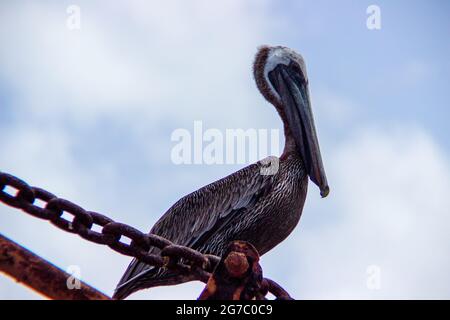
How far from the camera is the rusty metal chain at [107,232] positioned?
8.17 ft

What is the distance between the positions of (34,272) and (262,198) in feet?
12.7

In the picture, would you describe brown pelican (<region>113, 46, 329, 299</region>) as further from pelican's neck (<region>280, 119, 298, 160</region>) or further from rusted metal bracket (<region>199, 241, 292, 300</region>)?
rusted metal bracket (<region>199, 241, 292, 300</region>)

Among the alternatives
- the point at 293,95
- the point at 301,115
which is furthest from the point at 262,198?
the point at 293,95

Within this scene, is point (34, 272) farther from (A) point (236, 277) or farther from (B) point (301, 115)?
(B) point (301, 115)

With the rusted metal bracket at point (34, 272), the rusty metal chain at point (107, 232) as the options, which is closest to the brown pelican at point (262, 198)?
the rusty metal chain at point (107, 232)

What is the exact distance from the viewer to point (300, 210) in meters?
5.95

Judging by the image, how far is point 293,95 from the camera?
6.89 meters

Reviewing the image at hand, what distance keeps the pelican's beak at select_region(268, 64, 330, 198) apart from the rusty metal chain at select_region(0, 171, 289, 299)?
3.39m

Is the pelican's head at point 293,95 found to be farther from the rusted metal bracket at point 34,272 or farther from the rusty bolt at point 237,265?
the rusted metal bracket at point 34,272

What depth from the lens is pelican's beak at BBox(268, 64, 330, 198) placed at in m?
6.18

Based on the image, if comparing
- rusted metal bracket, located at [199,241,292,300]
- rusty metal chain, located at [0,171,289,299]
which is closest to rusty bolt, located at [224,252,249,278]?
rusted metal bracket, located at [199,241,292,300]
